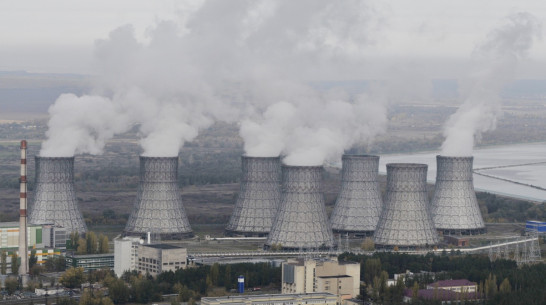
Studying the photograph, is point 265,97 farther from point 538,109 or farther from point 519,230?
point 538,109

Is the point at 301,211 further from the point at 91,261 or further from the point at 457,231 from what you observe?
the point at 457,231

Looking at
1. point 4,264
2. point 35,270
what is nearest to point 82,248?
point 35,270

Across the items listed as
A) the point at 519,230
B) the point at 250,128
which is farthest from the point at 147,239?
the point at 519,230

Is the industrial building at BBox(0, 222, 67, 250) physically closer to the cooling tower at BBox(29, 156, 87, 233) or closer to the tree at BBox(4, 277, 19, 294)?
the cooling tower at BBox(29, 156, 87, 233)

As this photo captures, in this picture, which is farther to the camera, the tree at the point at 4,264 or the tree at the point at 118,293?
the tree at the point at 4,264

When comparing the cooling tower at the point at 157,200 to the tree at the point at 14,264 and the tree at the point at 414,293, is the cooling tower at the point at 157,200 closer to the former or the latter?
the tree at the point at 14,264

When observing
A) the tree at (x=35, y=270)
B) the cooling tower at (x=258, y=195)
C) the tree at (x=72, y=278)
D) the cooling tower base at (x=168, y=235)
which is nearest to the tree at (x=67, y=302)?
the tree at (x=72, y=278)

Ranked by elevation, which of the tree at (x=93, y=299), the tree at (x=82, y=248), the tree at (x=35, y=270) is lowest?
the tree at (x=93, y=299)
